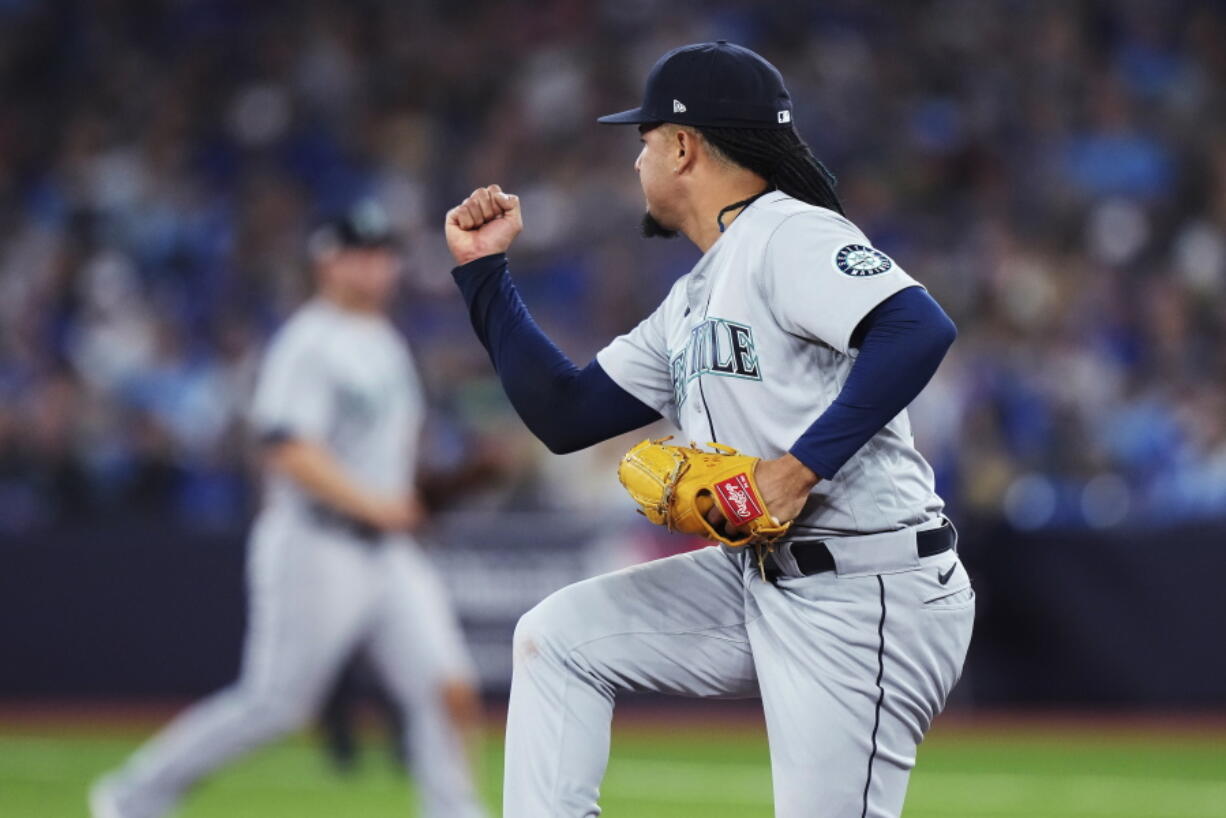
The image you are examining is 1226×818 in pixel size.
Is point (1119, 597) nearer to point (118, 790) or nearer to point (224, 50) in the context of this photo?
point (118, 790)

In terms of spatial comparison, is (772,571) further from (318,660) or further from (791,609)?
(318,660)

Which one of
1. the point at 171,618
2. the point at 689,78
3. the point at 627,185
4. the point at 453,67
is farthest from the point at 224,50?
the point at 689,78

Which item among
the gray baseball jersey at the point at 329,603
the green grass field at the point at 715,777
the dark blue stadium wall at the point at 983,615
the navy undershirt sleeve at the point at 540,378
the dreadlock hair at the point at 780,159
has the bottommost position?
the green grass field at the point at 715,777

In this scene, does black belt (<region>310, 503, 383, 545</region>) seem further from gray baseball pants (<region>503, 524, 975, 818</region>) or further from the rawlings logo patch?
the rawlings logo patch

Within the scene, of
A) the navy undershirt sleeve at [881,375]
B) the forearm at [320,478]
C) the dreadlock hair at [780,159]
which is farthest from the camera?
the forearm at [320,478]

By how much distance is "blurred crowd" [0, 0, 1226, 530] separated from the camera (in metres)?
11.6

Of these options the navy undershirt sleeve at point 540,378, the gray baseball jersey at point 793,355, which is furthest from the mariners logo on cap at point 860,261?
the navy undershirt sleeve at point 540,378

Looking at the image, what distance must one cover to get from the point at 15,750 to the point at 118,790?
4.21 m

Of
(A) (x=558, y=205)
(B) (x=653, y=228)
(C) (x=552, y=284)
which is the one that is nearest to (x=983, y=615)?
(C) (x=552, y=284)

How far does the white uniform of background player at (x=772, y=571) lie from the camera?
3.83 meters

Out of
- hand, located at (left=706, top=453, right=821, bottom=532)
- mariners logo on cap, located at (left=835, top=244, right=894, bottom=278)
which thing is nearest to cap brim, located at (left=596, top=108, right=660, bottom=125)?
mariners logo on cap, located at (left=835, top=244, right=894, bottom=278)

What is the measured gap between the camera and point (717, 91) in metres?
4.03

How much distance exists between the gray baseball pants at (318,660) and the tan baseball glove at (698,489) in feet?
9.79

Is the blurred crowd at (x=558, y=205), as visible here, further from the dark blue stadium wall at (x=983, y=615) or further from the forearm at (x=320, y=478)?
the forearm at (x=320, y=478)
